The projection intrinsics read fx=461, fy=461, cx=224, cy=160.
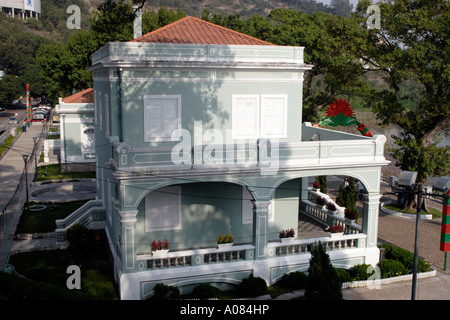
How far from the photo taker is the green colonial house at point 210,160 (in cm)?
1506

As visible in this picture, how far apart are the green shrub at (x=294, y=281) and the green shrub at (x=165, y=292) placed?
3897 millimetres

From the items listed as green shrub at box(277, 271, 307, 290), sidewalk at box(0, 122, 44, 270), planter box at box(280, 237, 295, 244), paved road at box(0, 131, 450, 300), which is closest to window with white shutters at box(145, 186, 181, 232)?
planter box at box(280, 237, 295, 244)

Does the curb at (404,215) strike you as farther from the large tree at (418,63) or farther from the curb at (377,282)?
the curb at (377,282)

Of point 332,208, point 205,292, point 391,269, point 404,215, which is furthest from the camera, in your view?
Result: point 404,215

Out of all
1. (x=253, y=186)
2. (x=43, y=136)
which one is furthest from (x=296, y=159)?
(x=43, y=136)

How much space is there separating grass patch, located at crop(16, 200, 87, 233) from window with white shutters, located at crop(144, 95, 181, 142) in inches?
375

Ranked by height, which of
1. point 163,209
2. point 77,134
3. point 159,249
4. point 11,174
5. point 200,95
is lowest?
point 11,174

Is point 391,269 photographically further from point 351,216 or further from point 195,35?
point 195,35

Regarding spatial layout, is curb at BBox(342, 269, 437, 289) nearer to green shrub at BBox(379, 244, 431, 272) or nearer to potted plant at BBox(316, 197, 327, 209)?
green shrub at BBox(379, 244, 431, 272)

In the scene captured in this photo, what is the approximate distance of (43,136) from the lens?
56562 mm

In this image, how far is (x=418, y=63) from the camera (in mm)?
24703

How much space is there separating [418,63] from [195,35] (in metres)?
13.0

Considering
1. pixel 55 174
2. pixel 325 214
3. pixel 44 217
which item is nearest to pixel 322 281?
pixel 325 214

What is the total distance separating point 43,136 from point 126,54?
44771 mm
